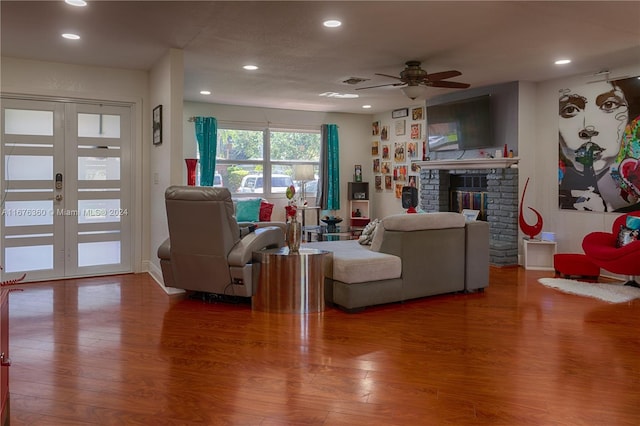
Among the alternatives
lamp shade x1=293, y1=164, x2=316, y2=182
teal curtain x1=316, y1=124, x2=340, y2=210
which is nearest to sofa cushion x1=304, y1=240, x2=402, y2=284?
lamp shade x1=293, y1=164, x2=316, y2=182

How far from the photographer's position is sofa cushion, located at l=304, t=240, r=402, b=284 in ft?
13.5

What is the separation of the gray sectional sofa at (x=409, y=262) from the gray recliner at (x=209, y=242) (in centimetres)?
77

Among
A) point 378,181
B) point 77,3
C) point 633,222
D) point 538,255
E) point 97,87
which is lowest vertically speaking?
point 538,255

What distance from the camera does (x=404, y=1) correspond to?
3.51 m

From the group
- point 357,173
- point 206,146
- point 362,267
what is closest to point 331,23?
point 362,267

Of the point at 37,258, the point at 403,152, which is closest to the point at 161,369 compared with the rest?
the point at 37,258

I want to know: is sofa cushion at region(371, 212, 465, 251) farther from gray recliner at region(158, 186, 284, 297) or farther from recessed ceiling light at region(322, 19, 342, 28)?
recessed ceiling light at region(322, 19, 342, 28)

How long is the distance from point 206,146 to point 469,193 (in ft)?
13.8

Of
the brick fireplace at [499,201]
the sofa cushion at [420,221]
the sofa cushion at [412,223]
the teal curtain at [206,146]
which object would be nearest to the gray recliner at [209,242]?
the sofa cushion at [412,223]

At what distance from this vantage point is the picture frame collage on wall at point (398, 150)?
8258 millimetres

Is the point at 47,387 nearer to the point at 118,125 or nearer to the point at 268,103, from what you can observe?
the point at 118,125

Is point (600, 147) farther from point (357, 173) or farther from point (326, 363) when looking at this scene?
point (326, 363)

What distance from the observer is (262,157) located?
28.3 ft

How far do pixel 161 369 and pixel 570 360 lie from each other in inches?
99.4
